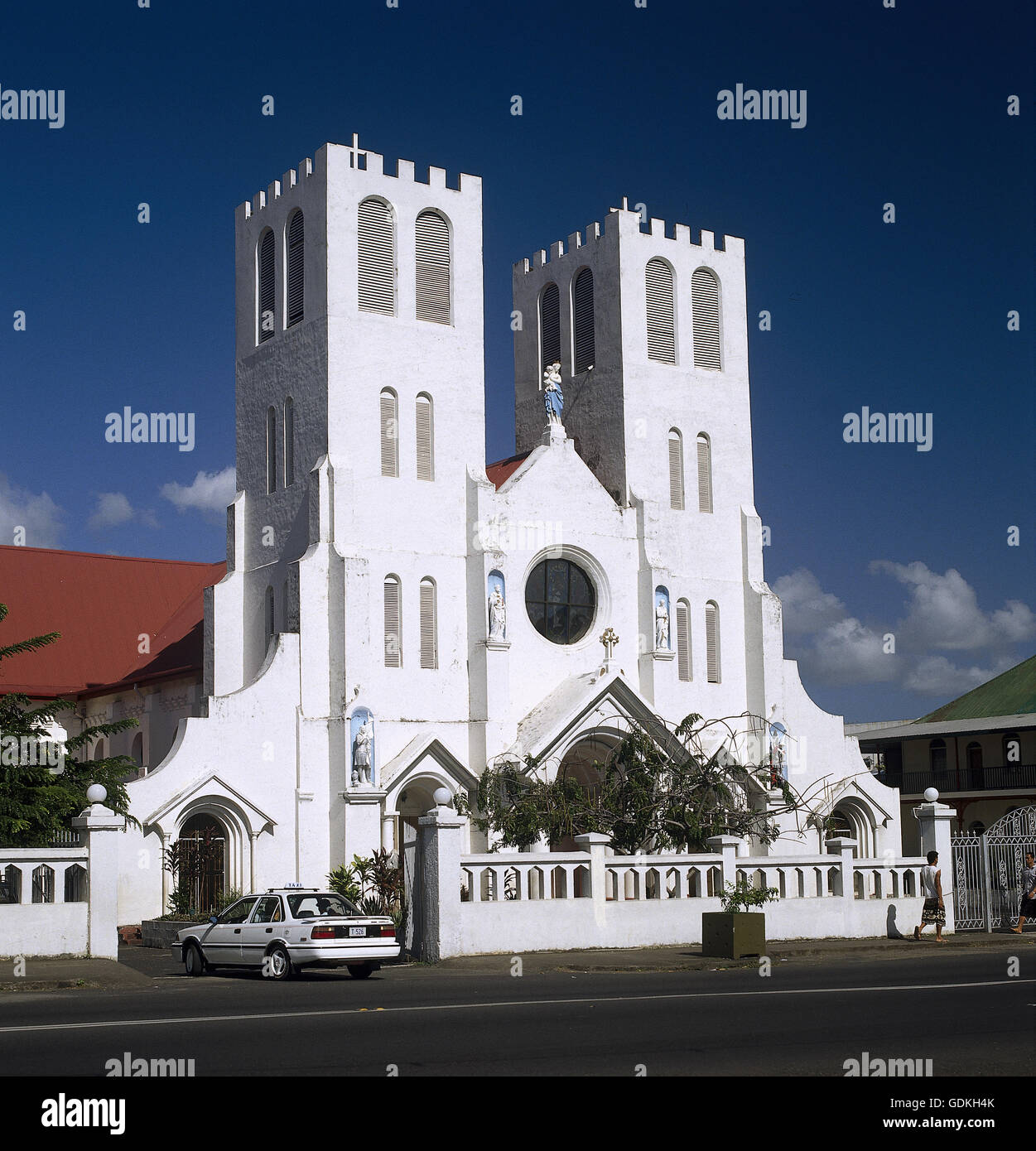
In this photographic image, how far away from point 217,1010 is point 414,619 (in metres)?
20.2

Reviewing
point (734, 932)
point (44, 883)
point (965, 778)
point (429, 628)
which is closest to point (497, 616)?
point (429, 628)

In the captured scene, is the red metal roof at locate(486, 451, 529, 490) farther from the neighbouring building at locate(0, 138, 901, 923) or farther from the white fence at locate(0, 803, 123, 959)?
the white fence at locate(0, 803, 123, 959)

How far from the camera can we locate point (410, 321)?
3638 centimetres

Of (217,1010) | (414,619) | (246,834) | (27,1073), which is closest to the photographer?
(27,1073)

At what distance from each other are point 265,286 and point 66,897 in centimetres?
1992

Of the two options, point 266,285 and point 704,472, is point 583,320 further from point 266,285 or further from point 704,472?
point 266,285

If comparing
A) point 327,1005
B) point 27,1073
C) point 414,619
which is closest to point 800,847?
point 414,619

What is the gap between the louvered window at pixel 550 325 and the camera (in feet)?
139

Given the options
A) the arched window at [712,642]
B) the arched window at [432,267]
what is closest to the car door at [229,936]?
the arched window at [432,267]

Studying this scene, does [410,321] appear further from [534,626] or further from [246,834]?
[246,834]

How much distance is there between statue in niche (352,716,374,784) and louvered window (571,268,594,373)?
494 inches

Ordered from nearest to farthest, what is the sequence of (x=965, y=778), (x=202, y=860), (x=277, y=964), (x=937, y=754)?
(x=277, y=964) < (x=202, y=860) < (x=965, y=778) < (x=937, y=754)

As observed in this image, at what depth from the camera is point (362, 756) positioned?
110 ft

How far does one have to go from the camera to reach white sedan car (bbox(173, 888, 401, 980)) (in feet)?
66.6
